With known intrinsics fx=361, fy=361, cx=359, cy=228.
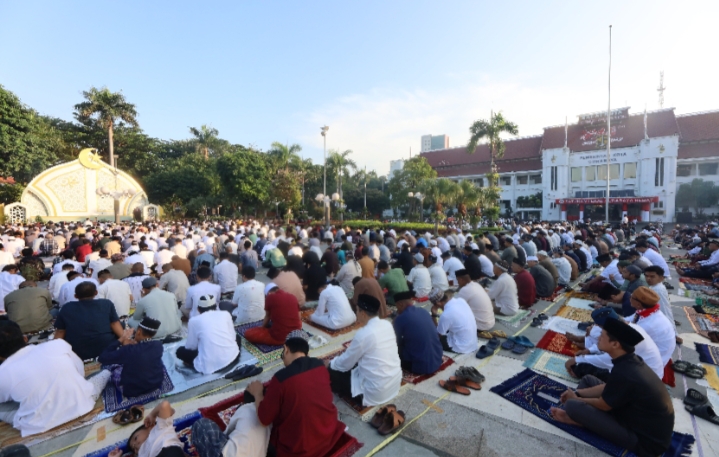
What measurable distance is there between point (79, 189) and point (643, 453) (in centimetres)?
2775

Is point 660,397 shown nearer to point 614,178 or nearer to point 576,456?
point 576,456

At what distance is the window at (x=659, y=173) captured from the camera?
28.2 meters

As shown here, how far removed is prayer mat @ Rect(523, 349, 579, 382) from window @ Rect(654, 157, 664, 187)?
3223 centimetres

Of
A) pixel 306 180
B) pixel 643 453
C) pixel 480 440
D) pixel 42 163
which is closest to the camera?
pixel 643 453

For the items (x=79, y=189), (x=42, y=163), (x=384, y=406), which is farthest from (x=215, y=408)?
(x=42, y=163)

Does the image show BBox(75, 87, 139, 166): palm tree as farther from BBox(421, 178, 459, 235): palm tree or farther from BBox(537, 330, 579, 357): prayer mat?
BBox(537, 330, 579, 357): prayer mat

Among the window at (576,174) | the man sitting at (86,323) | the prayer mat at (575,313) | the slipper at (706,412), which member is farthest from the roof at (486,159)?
the man sitting at (86,323)

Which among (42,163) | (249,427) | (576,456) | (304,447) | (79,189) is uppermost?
(42,163)

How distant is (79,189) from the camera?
72.8 ft

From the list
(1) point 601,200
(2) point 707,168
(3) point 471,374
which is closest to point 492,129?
(1) point 601,200

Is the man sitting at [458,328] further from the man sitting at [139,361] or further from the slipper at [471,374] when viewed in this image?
the man sitting at [139,361]

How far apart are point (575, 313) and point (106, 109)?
32.3m

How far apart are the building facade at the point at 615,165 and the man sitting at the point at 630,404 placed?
3242cm

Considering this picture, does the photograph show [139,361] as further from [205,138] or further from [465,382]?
[205,138]
